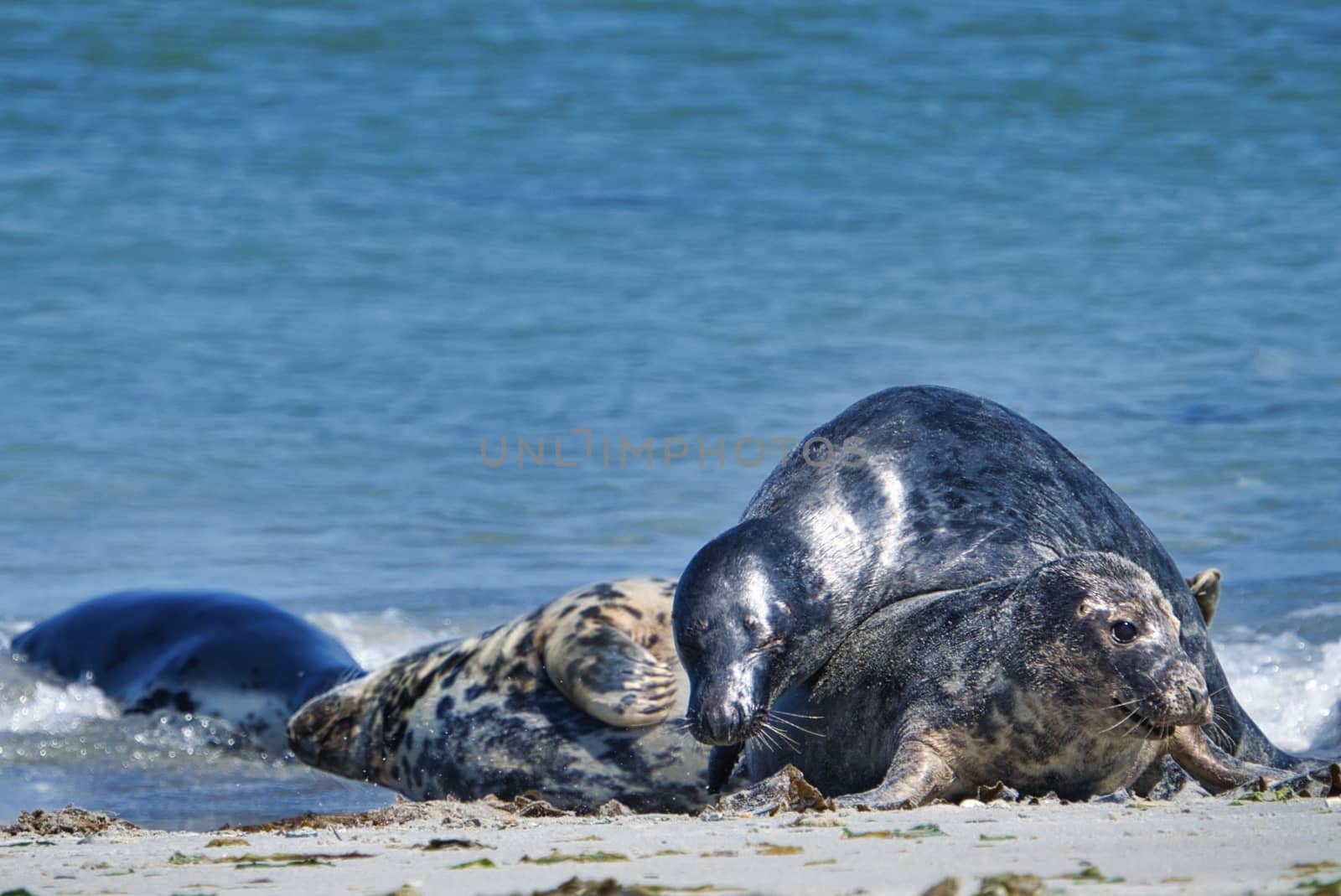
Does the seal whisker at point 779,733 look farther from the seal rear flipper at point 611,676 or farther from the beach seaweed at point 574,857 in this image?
the beach seaweed at point 574,857

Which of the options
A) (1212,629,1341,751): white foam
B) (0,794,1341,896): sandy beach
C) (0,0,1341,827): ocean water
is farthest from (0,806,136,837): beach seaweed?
(1212,629,1341,751): white foam

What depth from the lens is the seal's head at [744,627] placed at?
13.9ft

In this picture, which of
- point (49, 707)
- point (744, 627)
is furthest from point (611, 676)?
point (49, 707)

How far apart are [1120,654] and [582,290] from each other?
10.7m

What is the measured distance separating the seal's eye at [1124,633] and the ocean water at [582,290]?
2.50m

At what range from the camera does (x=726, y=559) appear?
4.46 m

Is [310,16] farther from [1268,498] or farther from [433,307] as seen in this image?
[1268,498]

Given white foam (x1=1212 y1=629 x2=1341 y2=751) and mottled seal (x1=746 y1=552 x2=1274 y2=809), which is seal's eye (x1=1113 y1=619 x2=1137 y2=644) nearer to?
→ mottled seal (x1=746 y1=552 x2=1274 y2=809)

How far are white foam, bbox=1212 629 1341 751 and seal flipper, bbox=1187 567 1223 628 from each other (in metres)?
0.84

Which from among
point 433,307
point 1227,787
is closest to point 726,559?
point 1227,787

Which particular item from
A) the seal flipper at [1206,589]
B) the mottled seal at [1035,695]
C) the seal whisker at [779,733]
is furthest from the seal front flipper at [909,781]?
the seal flipper at [1206,589]

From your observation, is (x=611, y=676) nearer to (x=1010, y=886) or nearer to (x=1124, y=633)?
(x=1124, y=633)

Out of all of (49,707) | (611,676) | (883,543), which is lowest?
(49,707)

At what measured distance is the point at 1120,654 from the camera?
12.8ft
